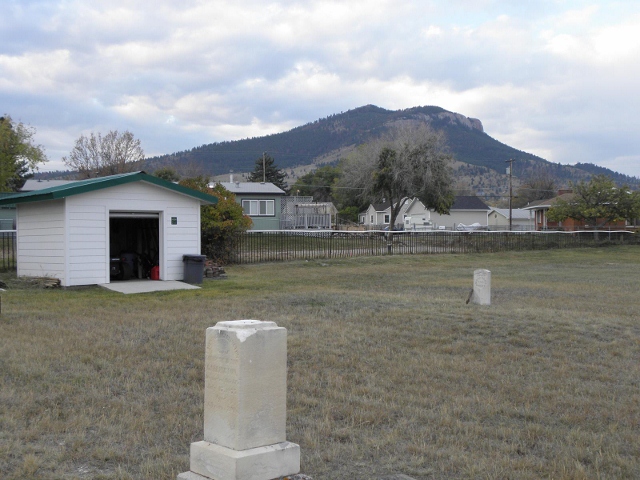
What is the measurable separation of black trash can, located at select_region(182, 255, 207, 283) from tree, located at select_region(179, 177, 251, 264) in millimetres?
7355

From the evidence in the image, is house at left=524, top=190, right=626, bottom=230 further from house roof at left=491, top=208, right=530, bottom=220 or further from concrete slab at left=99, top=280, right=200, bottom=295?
concrete slab at left=99, top=280, right=200, bottom=295

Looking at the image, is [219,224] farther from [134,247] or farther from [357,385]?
[357,385]

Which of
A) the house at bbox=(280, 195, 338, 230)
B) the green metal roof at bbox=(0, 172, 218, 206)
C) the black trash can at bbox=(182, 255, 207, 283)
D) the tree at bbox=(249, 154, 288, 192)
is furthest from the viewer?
the tree at bbox=(249, 154, 288, 192)

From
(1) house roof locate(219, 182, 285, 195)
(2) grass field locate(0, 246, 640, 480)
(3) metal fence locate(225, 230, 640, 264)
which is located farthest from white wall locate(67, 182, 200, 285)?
(1) house roof locate(219, 182, 285, 195)

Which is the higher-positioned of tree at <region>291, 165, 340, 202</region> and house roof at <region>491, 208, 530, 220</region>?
tree at <region>291, 165, 340, 202</region>

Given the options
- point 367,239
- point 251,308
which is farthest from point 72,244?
point 367,239

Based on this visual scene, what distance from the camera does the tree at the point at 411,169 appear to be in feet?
177

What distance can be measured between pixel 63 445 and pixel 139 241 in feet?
58.3

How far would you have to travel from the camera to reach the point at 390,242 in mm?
38531

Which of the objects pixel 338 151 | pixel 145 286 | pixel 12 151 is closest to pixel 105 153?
pixel 12 151

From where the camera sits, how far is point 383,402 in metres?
7.22

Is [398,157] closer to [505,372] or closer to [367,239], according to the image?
[367,239]

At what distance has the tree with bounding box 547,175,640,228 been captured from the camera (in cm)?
5266

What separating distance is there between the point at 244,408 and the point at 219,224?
24244 millimetres
